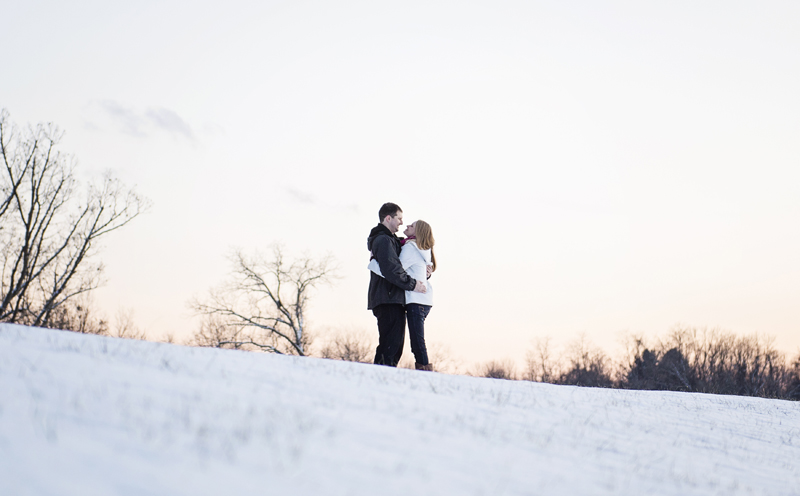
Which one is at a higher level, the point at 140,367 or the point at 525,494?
the point at 140,367

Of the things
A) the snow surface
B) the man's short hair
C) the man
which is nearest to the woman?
the man

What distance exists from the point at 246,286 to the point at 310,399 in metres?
23.3

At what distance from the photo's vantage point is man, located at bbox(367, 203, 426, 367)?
6.33 meters

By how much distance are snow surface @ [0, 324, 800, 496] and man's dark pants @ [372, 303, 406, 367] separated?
1.10 m

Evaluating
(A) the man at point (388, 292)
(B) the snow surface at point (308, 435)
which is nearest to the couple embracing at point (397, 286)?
(A) the man at point (388, 292)

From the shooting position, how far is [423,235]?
6762 mm

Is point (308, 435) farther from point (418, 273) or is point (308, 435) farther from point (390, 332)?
point (418, 273)

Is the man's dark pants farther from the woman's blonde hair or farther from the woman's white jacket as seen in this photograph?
the woman's blonde hair

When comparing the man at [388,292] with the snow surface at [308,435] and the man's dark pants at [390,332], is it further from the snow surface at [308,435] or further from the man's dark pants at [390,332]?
the snow surface at [308,435]

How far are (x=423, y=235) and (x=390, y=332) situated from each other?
1316 millimetres

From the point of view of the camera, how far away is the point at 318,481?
242 cm

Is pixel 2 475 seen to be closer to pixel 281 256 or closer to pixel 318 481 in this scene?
pixel 318 481

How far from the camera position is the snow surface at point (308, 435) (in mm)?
2291

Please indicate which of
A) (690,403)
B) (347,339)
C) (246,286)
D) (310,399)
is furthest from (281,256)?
(310,399)
